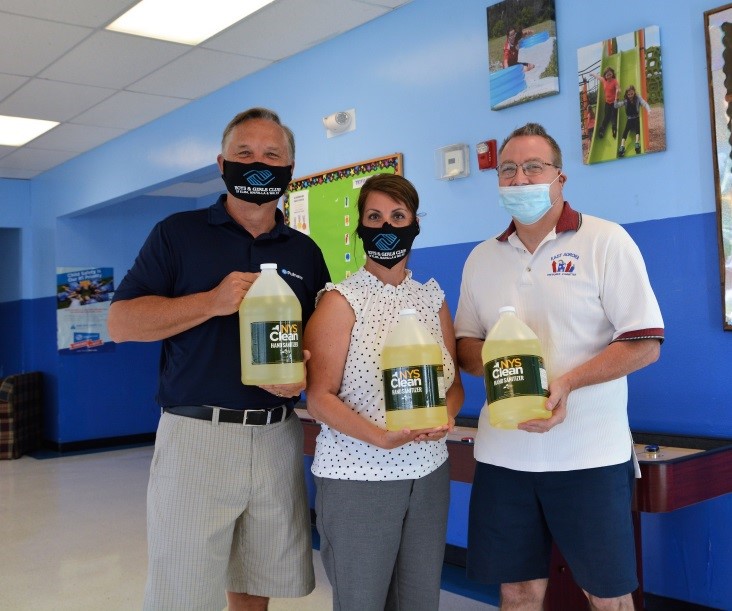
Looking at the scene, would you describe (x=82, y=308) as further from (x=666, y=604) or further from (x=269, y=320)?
(x=269, y=320)

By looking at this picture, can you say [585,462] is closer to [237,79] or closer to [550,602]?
[550,602]

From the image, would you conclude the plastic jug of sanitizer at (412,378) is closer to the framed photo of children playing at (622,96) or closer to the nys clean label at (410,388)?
the nys clean label at (410,388)

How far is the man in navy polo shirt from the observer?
84.5 inches

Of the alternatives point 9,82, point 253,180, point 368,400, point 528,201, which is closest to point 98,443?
point 9,82

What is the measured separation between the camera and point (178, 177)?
638 centimetres

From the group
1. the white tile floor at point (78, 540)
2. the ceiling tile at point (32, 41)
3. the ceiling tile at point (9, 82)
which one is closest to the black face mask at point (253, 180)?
the white tile floor at point (78, 540)

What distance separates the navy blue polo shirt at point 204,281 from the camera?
216cm

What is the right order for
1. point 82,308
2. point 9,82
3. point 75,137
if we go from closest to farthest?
point 9,82 < point 75,137 < point 82,308

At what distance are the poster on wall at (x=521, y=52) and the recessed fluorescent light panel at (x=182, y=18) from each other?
125cm

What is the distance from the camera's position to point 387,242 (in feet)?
6.94

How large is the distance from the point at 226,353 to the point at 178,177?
4500 mm

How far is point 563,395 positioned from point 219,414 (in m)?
0.89

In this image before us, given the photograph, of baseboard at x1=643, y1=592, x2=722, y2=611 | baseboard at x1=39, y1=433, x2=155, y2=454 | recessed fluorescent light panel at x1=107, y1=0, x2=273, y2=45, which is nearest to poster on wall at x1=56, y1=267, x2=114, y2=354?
baseboard at x1=39, y1=433, x2=155, y2=454

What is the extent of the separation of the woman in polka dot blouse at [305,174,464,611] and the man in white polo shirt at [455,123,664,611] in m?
0.22
